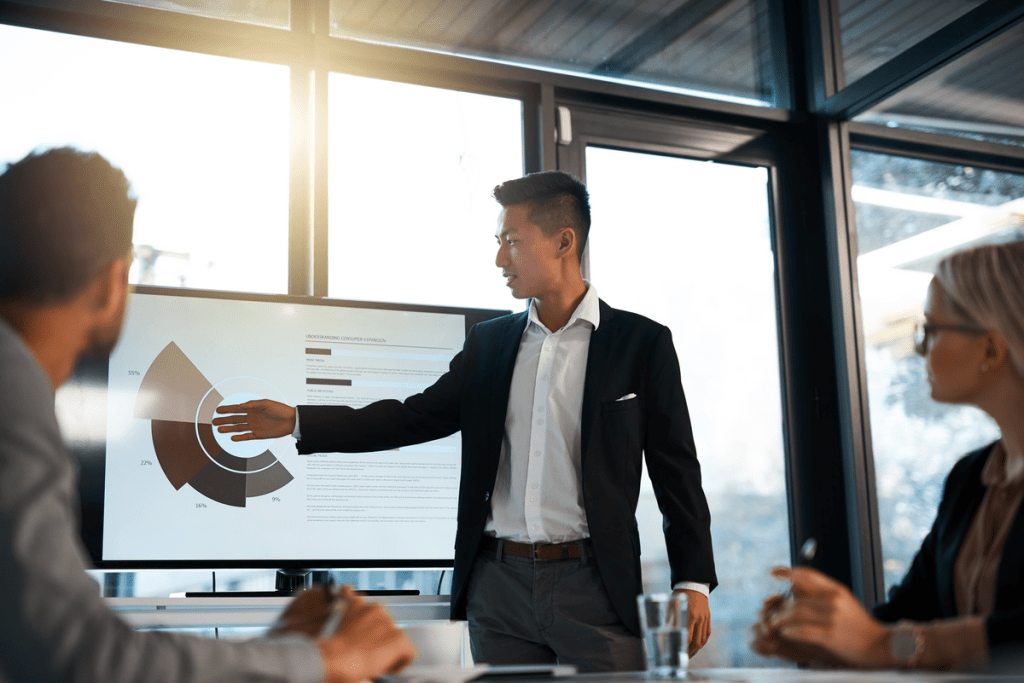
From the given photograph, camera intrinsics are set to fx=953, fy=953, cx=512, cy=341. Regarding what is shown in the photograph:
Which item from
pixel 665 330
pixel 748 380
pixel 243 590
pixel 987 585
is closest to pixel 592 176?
pixel 748 380

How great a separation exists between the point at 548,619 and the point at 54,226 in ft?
4.78

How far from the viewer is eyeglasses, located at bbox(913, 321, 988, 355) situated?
1.40 meters

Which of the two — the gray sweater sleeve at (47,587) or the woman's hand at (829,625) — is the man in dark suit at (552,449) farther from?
the gray sweater sleeve at (47,587)

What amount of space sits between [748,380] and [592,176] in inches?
38.2

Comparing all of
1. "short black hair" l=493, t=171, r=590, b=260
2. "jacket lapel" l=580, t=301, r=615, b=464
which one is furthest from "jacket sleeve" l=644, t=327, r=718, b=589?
"short black hair" l=493, t=171, r=590, b=260

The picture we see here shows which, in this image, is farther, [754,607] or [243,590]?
[754,607]

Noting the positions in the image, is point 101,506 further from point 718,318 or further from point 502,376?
point 718,318

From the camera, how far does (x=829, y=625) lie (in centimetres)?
112

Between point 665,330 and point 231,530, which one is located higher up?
point 665,330

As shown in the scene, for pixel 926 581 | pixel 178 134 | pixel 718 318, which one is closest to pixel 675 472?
pixel 926 581

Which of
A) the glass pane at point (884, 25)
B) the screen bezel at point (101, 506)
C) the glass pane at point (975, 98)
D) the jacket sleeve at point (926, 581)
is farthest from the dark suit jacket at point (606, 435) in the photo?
the glass pane at point (884, 25)

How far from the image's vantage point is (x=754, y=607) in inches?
135

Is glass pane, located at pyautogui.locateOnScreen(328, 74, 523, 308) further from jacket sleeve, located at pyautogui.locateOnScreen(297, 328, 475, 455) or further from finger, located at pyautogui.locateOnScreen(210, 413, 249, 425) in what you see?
finger, located at pyautogui.locateOnScreen(210, 413, 249, 425)

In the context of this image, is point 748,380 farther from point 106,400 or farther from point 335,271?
point 106,400
